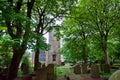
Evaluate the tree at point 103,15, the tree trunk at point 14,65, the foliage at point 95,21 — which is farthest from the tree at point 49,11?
the tree trunk at point 14,65

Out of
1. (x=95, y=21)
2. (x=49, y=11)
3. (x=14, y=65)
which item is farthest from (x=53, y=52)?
(x=14, y=65)

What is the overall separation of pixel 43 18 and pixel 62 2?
2796mm

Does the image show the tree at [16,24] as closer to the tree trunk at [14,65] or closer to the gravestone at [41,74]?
the tree trunk at [14,65]

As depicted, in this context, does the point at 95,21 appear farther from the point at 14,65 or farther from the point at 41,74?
the point at 14,65

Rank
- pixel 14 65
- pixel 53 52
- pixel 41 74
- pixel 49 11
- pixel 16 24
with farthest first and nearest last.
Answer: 1. pixel 53 52
2. pixel 49 11
3. pixel 14 65
4. pixel 41 74
5. pixel 16 24

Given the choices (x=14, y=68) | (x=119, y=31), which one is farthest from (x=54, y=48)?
(x=14, y=68)

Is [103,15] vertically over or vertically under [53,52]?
over

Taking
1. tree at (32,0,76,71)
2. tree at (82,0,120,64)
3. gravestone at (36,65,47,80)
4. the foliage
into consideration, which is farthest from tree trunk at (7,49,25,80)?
tree at (82,0,120,64)

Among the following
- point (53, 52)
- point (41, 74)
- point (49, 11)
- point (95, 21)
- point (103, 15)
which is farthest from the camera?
point (53, 52)

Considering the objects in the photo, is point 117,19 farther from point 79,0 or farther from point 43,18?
point 43,18

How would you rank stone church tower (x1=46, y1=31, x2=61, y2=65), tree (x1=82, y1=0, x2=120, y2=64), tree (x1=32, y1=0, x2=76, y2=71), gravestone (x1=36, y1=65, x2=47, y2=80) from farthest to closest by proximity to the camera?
stone church tower (x1=46, y1=31, x2=61, y2=65)
tree (x1=82, y1=0, x2=120, y2=64)
tree (x1=32, y1=0, x2=76, y2=71)
gravestone (x1=36, y1=65, x2=47, y2=80)

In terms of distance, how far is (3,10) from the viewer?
8031 mm

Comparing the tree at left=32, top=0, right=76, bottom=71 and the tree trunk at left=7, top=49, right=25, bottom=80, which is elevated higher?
the tree at left=32, top=0, right=76, bottom=71

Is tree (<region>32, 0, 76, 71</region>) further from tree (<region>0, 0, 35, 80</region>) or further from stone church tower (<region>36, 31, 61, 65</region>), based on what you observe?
stone church tower (<region>36, 31, 61, 65</region>)
